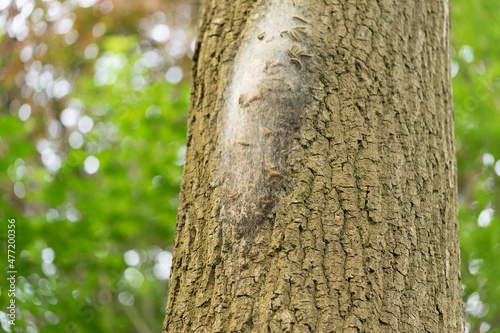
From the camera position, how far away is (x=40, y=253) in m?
3.46

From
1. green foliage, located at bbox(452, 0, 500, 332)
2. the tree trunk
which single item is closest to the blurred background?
green foliage, located at bbox(452, 0, 500, 332)

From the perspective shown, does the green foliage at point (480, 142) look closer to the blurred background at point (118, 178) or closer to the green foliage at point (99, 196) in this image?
the blurred background at point (118, 178)

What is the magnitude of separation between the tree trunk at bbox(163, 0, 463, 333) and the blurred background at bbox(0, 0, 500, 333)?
192cm

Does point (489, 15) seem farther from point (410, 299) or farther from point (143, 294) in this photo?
point (143, 294)

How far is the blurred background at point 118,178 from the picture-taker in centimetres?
310

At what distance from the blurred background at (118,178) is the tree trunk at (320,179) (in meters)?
1.92

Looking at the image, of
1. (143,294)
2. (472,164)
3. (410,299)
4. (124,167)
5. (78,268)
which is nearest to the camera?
(410,299)

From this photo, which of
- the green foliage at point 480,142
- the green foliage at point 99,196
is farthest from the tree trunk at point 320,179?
the green foliage at point 99,196

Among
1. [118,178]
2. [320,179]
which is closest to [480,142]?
[320,179]

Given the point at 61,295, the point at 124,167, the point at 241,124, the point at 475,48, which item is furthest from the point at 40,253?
the point at 475,48

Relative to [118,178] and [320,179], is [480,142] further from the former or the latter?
[118,178]

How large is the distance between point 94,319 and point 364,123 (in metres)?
2.81

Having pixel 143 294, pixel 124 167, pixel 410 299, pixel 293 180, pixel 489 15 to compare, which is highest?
pixel 489 15

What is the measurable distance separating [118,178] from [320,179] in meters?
2.79
